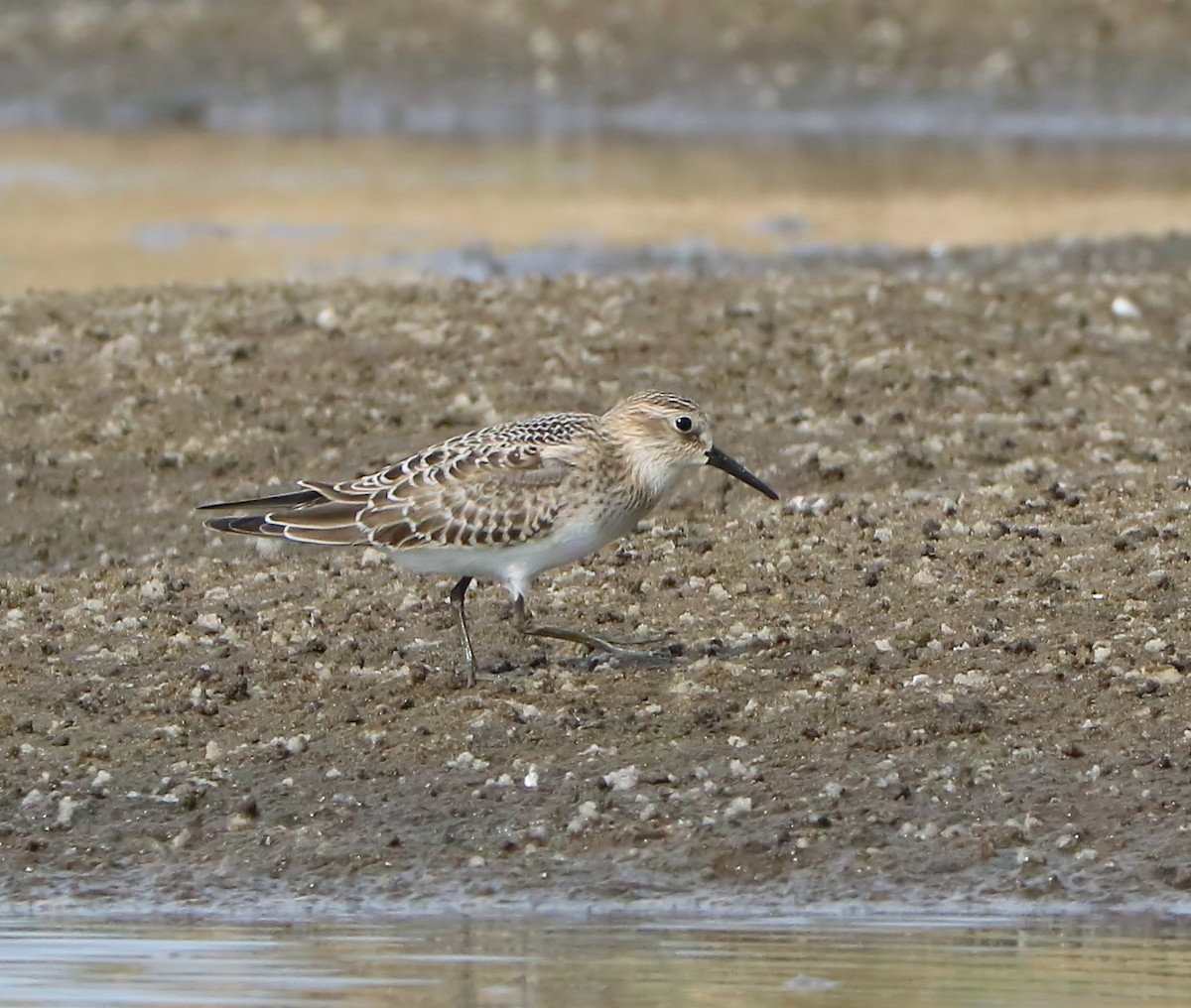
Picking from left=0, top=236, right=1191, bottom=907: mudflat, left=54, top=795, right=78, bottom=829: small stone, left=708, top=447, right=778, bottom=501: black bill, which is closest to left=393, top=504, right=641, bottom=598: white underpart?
left=0, top=236, right=1191, bottom=907: mudflat

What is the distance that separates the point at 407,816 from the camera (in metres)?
8.59

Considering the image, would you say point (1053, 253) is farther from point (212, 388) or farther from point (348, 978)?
point (348, 978)

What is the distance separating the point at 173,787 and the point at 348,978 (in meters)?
1.98

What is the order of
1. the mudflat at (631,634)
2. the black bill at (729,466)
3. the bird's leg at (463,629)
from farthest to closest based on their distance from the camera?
the black bill at (729,466), the bird's leg at (463,629), the mudflat at (631,634)

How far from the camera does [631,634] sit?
10.1m

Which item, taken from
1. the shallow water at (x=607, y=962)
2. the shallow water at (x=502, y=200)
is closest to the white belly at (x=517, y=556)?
the shallow water at (x=607, y=962)

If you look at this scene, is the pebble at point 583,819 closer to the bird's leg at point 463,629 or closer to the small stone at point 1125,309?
the bird's leg at point 463,629

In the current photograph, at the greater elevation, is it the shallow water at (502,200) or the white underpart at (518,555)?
the shallow water at (502,200)

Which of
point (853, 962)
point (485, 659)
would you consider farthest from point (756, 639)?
point (853, 962)

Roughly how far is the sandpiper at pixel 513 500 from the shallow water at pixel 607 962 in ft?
6.28

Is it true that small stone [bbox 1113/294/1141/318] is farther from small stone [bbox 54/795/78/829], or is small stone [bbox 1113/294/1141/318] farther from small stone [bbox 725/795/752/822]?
small stone [bbox 54/795/78/829]

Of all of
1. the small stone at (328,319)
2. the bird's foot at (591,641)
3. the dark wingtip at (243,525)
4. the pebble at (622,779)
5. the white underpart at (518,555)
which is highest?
the small stone at (328,319)

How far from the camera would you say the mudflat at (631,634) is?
328 inches

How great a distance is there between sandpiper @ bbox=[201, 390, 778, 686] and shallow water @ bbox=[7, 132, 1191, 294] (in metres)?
11.0
